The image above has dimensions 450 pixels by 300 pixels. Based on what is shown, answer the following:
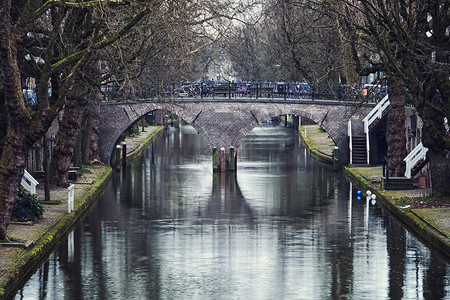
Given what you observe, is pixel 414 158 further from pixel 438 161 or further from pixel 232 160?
pixel 232 160

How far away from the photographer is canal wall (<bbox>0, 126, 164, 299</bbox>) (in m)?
20.4

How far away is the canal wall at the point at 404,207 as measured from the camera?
25462mm

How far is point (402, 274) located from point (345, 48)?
23899 millimetres

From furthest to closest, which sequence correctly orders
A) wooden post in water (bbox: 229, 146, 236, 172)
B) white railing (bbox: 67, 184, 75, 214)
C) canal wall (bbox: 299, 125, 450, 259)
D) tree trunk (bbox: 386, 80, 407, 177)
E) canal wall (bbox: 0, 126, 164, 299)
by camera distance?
wooden post in water (bbox: 229, 146, 236, 172) < tree trunk (bbox: 386, 80, 407, 177) < white railing (bbox: 67, 184, 75, 214) < canal wall (bbox: 299, 125, 450, 259) < canal wall (bbox: 0, 126, 164, 299)

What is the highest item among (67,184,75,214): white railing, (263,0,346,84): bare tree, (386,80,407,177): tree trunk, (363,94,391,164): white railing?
(263,0,346,84): bare tree

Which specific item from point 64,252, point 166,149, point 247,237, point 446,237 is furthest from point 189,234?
point 166,149

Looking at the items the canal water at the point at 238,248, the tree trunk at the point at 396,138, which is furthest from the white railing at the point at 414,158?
the canal water at the point at 238,248

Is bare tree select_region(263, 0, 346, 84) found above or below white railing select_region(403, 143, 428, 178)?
above

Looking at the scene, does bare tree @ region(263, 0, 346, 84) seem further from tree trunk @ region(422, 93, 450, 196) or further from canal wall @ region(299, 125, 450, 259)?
tree trunk @ region(422, 93, 450, 196)

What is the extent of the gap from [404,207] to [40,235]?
13.1 metres

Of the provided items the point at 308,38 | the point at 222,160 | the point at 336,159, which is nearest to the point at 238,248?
the point at 222,160

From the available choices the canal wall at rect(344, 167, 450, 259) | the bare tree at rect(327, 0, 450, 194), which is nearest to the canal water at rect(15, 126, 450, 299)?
the canal wall at rect(344, 167, 450, 259)

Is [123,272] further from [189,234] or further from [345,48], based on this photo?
[345,48]

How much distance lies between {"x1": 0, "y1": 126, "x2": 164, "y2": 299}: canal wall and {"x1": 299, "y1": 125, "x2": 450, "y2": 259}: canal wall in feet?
34.5
